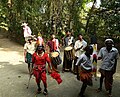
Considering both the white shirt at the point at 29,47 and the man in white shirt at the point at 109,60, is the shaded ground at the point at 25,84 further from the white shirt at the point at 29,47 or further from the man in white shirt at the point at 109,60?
the white shirt at the point at 29,47

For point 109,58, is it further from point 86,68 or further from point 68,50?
point 68,50

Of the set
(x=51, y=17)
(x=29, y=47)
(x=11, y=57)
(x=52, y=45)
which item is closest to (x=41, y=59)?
(x=29, y=47)

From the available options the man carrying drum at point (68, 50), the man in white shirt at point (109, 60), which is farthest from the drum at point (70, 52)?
the man in white shirt at point (109, 60)

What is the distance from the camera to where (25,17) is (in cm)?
1908

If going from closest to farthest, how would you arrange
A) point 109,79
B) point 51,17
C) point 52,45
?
point 109,79, point 52,45, point 51,17

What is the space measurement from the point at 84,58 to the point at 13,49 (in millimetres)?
10545

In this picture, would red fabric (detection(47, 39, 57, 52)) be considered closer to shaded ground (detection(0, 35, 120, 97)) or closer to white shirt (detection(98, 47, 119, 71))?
shaded ground (detection(0, 35, 120, 97))

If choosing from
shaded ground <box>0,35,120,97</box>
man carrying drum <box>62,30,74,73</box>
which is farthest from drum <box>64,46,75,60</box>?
shaded ground <box>0,35,120,97</box>

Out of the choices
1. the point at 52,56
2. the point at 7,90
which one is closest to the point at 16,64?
the point at 52,56

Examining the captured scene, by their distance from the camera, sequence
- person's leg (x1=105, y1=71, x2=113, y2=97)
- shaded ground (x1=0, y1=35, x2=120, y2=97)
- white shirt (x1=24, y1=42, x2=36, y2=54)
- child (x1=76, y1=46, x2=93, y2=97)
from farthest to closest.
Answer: white shirt (x1=24, y1=42, x2=36, y2=54), shaded ground (x1=0, y1=35, x2=120, y2=97), person's leg (x1=105, y1=71, x2=113, y2=97), child (x1=76, y1=46, x2=93, y2=97)

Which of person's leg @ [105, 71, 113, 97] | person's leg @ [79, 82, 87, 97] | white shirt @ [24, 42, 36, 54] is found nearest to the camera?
person's leg @ [79, 82, 87, 97]

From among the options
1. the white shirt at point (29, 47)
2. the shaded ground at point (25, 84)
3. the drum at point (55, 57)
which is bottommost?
the shaded ground at point (25, 84)

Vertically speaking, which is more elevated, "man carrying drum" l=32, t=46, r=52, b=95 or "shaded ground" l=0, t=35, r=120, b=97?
"man carrying drum" l=32, t=46, r=52, b=95

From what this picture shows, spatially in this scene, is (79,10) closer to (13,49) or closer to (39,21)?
(39,21)
